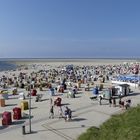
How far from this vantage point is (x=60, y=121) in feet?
69.7

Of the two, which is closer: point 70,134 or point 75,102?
point 70,134

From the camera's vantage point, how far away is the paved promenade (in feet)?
58.6

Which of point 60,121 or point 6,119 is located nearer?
point 6,119

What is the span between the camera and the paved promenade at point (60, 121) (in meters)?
17.9

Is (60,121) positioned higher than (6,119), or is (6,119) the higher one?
(6,119)

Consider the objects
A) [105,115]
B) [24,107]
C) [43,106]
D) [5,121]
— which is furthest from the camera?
[43,106]

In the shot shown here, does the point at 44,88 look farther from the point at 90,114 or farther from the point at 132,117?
the point at 132,117

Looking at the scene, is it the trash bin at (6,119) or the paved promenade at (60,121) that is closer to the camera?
the paved promenade at (60,121)

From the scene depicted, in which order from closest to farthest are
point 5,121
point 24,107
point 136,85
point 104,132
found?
point 104,132, point 5,121, point 24,107, point 136,85

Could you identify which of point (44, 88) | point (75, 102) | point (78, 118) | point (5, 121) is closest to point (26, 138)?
point (5, 121)

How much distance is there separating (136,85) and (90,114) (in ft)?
61.8

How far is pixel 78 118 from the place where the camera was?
22172 mm

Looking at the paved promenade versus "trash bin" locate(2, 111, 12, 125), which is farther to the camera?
"trash bin" locate(2, 111, 12, 125)

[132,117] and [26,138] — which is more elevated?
[132,117]
